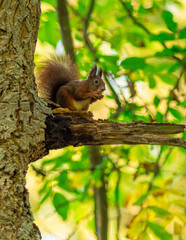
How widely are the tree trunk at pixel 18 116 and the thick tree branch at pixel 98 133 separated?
48mm

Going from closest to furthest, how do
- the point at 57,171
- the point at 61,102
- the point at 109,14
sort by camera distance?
the point at 61,102, the point at 57,171, the point at 109,14

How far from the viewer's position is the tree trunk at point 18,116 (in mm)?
984

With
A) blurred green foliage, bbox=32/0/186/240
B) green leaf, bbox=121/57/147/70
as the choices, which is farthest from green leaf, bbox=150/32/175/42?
green leaf, bbox=121/57/147/70

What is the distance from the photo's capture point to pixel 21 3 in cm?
125

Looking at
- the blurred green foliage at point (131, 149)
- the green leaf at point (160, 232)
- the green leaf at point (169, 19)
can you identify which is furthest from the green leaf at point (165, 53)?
the green leaf at point (160, 232)

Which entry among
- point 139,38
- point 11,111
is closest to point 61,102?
point 11,111

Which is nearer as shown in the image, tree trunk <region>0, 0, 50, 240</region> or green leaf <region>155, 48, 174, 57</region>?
tree trunk <region>0, 0, 50, 240</region>

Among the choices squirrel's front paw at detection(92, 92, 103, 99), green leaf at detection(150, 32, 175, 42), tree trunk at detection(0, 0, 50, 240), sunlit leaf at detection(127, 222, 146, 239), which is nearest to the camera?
tree trunk at detection(0, 0, 50, 240)

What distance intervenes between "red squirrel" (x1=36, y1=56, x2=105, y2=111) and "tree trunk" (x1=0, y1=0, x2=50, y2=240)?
0.84 metres

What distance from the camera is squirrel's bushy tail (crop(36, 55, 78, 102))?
7.13 feet

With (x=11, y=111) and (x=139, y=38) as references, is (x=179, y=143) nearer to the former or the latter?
(x=11, y=111)

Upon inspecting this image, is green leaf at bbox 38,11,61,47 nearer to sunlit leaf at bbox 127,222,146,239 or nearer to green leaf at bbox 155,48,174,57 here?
green leaf at bbox 155,48,174,57

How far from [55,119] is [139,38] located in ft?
7.08

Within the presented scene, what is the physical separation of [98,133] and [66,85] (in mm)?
995
